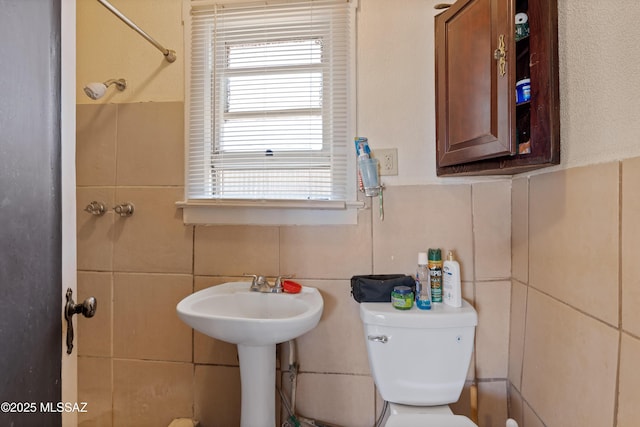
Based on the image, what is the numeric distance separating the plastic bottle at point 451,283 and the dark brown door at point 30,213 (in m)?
1.22

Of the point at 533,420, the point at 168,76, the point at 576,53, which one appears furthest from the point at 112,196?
the point at 533,420

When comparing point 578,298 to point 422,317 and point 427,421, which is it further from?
point 427,421

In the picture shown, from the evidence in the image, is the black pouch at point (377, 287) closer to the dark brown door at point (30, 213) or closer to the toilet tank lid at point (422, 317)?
the toilet tank lid at point (422, 317)

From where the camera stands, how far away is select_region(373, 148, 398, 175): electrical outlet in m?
1.24

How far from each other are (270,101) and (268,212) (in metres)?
0.52

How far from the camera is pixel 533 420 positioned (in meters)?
1.00

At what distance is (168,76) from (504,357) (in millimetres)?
1989

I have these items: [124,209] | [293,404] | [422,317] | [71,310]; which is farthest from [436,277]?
[124,209]

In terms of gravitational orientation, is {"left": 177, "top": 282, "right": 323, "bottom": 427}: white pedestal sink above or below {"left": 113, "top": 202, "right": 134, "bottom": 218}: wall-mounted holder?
below

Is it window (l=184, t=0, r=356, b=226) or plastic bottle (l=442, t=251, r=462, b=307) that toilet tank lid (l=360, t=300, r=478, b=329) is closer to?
plastic bottle (l=442, t=251, r=462, b=307)

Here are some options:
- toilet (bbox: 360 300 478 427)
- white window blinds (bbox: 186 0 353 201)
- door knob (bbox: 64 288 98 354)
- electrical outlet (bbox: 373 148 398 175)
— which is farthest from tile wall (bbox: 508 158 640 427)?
Answer: door knob (bbox: 64 288 98 354)

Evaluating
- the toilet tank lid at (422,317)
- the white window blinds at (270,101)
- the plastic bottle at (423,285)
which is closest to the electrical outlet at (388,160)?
the white window blinds at (270,101)

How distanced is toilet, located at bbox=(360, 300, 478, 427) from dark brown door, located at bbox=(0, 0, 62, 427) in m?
0.92

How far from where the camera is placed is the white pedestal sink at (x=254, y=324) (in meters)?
0.92
